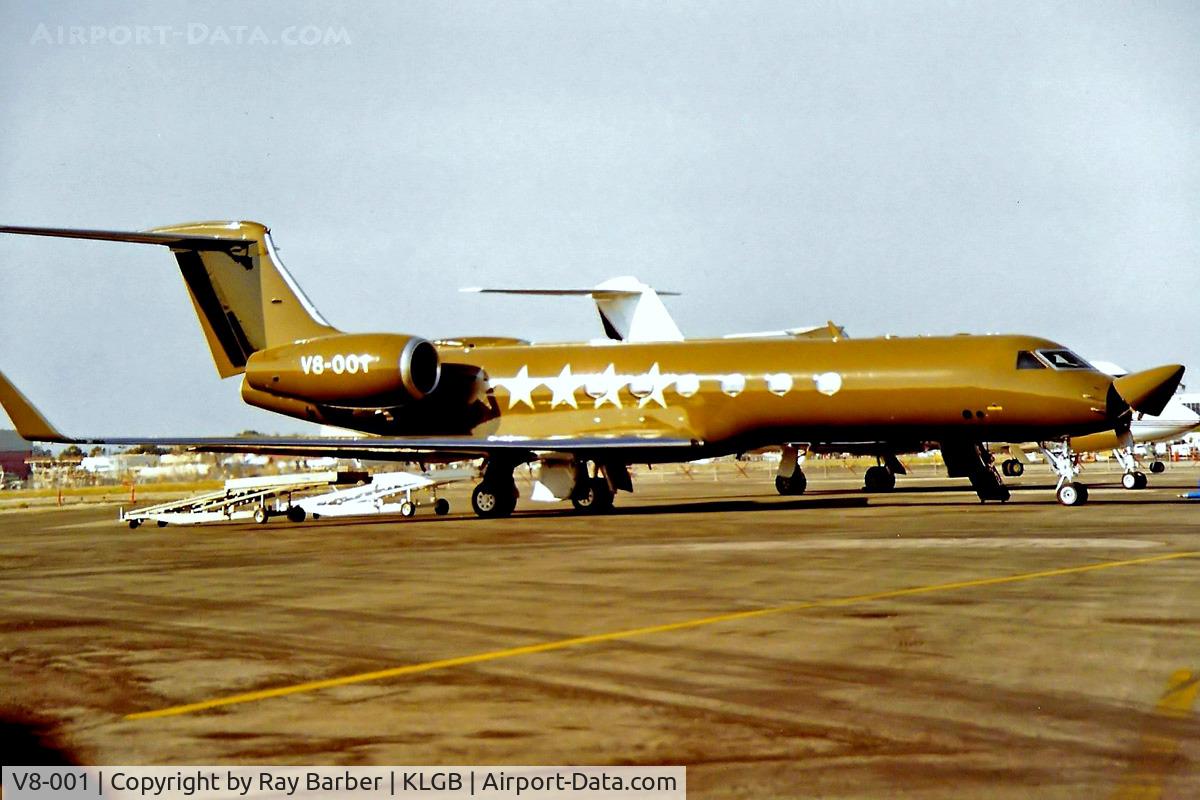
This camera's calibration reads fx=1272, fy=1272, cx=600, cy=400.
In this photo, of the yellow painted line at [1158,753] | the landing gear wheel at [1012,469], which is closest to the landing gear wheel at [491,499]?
the yellow painted line at [1158,753]

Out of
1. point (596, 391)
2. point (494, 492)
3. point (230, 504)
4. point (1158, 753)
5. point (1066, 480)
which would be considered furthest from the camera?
point (230, 504)

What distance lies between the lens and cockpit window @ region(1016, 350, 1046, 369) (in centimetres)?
2606

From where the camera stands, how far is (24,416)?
25672 mm

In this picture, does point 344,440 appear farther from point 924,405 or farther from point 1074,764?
point 1074,764

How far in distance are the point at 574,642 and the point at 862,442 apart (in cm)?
2032

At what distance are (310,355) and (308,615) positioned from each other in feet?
62.3

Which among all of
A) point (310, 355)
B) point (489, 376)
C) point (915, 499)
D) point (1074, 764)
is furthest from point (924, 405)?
point (1074, 764)

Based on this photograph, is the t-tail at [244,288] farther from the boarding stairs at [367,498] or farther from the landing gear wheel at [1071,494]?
the landing gear wheel at [1071,494]

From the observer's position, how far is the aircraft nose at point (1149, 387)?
25.9 m

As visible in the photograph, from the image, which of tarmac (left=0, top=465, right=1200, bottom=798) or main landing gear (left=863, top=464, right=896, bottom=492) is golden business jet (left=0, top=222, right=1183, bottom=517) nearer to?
main landing gear (left=863, top=464, right=896, bottom=492)

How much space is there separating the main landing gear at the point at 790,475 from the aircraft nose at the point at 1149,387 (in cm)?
1193

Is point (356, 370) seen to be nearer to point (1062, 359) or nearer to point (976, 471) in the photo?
point (976, 471)

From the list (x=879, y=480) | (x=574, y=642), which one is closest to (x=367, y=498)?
(x=879, y=480)

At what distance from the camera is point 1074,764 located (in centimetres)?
565
